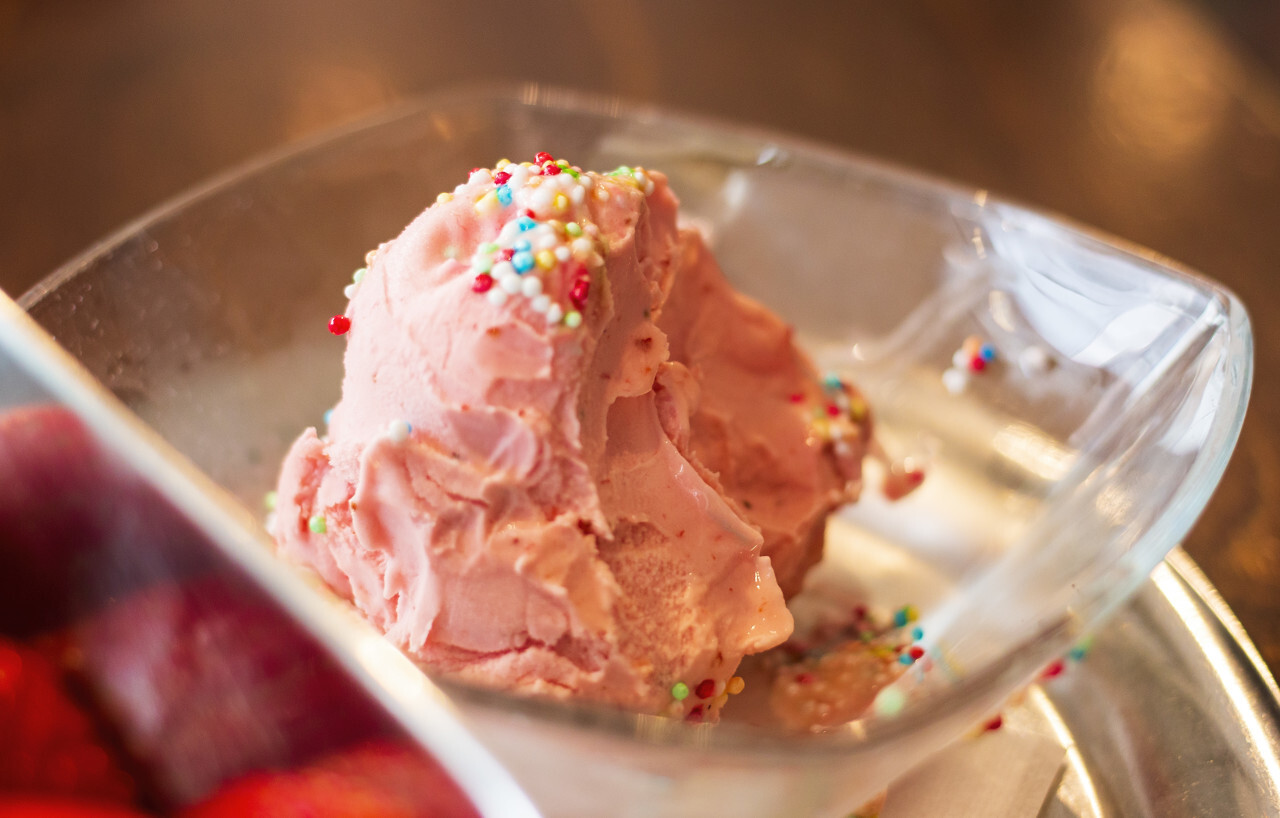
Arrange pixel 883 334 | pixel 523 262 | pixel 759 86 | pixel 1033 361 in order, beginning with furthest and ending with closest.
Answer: pixel 759 86 → pixel 883 334 → pixel 1033 361 → pixel 523 262

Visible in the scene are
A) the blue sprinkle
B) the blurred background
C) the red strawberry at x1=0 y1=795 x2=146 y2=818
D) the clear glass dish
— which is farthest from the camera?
the blurred background

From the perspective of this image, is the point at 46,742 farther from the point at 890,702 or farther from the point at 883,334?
the point at 883,334

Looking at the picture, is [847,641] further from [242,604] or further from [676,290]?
[242,604]

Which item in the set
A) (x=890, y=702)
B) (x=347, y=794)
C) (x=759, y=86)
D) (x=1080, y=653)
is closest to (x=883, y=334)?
(x=1080, y=653)

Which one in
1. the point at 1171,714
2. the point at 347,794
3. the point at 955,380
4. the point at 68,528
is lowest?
the point at 1171,714

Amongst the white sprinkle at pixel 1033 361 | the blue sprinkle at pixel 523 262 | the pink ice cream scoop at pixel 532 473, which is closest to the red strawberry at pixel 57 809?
the pink ice cream scoop at pixel 532 473

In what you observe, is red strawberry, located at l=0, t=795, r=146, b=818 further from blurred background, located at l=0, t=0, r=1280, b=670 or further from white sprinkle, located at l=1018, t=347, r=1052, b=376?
blurred background, located at l=0, t=0, r=1280, b=670

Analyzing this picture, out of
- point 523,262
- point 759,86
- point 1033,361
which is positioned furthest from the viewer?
point 759,86

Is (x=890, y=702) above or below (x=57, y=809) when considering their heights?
below

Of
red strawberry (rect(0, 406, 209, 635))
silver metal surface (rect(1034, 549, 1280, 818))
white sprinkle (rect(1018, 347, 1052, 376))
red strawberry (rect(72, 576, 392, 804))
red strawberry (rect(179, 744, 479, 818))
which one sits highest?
red strawberry (rect(0, 406, 209, 635))

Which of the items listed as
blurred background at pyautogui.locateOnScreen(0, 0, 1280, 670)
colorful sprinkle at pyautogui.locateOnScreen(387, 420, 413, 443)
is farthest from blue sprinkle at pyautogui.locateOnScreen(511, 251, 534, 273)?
blurred background at pyautogui.locateOnScreen(0, 0, 1280, 670)
